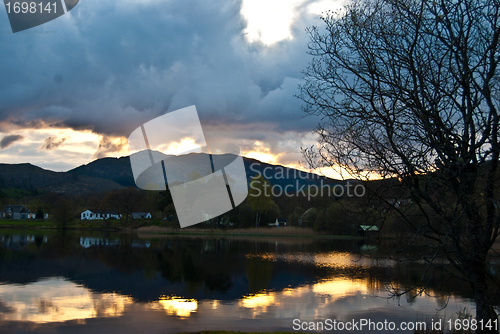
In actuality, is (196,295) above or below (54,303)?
below

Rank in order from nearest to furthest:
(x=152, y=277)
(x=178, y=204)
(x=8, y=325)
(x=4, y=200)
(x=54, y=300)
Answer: (x=8, y=325)
(x=54, y=300)
(x=152, y=277)
(x=178, y=204)
(x=4, y=200)

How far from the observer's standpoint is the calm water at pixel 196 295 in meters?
11.7

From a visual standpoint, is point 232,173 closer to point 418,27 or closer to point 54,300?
point 54,300

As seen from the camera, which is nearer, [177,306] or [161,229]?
[177,306]

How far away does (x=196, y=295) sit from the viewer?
15945mm

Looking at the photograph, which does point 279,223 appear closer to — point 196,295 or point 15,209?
point 196,295

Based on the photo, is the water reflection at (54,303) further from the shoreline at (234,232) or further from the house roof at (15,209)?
the house roof at (15,209)

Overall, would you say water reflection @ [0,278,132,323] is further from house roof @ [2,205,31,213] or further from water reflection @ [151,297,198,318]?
house roof @ [2,205,31,213]

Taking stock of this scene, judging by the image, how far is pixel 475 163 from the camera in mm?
6996

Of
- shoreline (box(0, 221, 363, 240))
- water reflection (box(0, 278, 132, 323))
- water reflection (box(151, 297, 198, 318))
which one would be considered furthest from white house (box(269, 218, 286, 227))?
water reflection (box(151, 297, 198, 318))

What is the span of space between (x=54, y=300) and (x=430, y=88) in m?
15.0

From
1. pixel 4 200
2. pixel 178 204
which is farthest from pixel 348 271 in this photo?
pixel 4 200

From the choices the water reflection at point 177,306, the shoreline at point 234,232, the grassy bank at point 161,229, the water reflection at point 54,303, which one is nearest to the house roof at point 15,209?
the grassy bank at point 161,229

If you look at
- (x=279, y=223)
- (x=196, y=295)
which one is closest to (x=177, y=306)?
(x=196, y=295)
